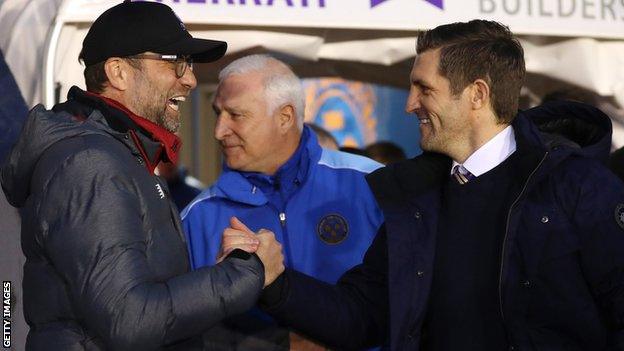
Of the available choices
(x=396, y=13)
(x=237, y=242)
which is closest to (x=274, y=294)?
(x=237, y=242)

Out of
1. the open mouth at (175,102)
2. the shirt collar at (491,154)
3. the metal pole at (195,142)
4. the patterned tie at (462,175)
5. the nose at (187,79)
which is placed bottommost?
the metal pole at (195,142)

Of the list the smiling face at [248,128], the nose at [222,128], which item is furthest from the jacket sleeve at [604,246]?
the nose at [222,128]

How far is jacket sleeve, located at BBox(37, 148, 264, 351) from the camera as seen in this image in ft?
9.16

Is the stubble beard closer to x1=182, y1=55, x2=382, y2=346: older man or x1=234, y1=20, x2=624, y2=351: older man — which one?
x1=234, y1=20, x2=624, y2=351: older man

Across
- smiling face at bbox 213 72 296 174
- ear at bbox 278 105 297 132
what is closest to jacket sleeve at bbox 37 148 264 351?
smiling face at bbox 213 72 296 174

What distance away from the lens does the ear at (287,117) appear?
14.5ft

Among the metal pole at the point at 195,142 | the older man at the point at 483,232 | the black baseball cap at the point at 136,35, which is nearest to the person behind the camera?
the older man at the point at 483,232

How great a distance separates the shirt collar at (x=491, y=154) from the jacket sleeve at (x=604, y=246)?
31 cm

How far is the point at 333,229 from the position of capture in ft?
13.7

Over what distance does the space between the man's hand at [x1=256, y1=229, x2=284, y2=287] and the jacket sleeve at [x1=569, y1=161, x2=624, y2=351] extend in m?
0.79

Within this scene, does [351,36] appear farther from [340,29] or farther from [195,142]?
[195,142]

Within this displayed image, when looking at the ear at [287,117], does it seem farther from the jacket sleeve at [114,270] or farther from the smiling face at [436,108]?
the jacket sleeve at [114,270]

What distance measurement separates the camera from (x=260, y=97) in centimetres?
441

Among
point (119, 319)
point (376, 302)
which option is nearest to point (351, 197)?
point (376, 302)
